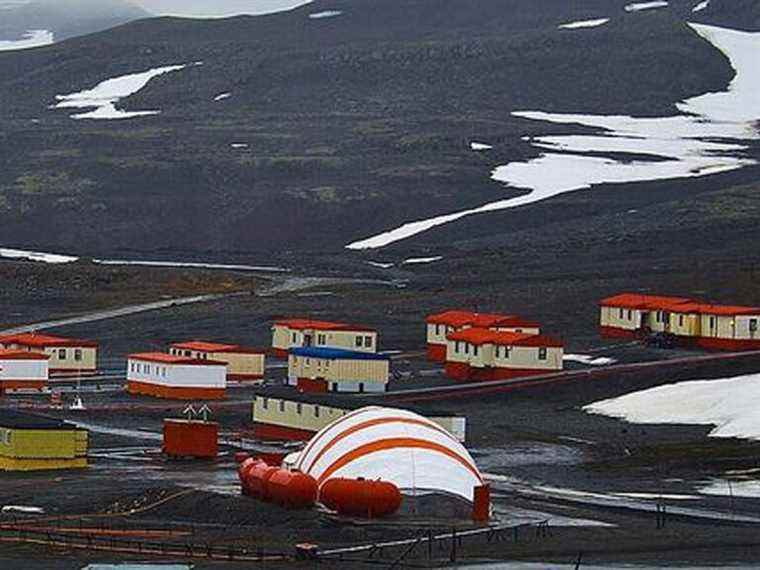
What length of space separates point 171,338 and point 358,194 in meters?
60.4

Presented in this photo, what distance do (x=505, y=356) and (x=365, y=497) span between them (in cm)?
3631

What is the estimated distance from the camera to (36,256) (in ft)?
438

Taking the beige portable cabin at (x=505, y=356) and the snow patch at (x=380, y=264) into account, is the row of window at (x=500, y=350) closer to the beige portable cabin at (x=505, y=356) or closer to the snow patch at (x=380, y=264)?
the beige portable cabin at (x=505, y=356)

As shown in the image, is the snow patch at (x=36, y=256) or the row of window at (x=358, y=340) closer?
the row of window at (x=358, y=340)

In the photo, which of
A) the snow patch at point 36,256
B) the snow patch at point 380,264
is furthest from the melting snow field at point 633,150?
the snow patch at point 36,256

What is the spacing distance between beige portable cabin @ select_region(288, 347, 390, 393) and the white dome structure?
28.5 metres

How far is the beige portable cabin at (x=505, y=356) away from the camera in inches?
3150

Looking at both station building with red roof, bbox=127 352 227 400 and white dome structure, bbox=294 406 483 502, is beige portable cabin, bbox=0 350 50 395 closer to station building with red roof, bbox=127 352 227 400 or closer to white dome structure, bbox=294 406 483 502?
station building with red roof, bbox=127 352 227 400

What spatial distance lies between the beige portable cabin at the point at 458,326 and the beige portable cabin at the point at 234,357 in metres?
7.69

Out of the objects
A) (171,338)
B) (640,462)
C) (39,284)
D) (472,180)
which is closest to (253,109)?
(472,180)

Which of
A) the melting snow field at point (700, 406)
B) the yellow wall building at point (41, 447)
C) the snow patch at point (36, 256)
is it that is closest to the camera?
the yellow wall building at point (41, 447)

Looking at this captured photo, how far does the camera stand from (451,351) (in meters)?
Result: 82.1

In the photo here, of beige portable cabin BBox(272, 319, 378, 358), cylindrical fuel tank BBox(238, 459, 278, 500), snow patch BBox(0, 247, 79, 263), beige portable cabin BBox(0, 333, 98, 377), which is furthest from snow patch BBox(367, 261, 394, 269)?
cylindrical fuel tank BBox(238, 459, 278, 500)

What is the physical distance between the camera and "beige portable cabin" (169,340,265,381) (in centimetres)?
8112
